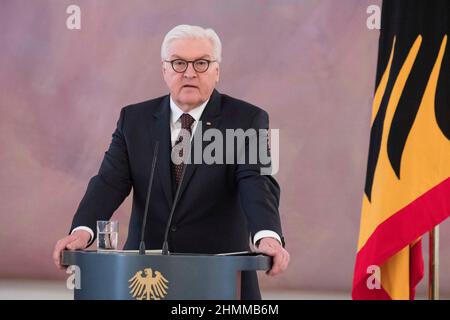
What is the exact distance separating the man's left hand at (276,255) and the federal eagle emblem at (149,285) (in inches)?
16.0

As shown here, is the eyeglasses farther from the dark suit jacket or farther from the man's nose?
Result: the dark suit jacket

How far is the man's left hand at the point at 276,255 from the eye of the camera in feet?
9.14

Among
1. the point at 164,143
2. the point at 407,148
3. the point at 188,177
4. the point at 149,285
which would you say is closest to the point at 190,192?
the point at 188,177

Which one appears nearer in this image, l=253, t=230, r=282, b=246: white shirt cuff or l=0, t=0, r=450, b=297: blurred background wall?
l=253, t=230, r=282, b=246: white shirt cuff

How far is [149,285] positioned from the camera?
2.55 meters

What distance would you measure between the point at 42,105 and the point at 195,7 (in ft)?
6.46

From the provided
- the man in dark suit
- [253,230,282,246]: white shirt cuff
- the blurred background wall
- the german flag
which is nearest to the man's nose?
the man in dark suit

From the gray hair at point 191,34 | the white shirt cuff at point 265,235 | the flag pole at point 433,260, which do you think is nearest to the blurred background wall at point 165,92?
the flag pole at point 433,260

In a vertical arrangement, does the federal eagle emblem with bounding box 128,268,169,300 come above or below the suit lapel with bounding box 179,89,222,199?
below

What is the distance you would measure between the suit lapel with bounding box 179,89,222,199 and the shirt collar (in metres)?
0.02

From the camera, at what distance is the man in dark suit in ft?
10.5

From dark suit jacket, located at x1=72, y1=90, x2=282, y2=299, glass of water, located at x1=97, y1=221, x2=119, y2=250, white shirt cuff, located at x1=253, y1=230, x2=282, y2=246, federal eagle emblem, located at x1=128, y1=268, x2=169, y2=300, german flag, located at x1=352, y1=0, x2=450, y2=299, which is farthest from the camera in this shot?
german flag, located at x1=352, y1=0, x2=450, y2=299

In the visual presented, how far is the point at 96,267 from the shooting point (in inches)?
105
